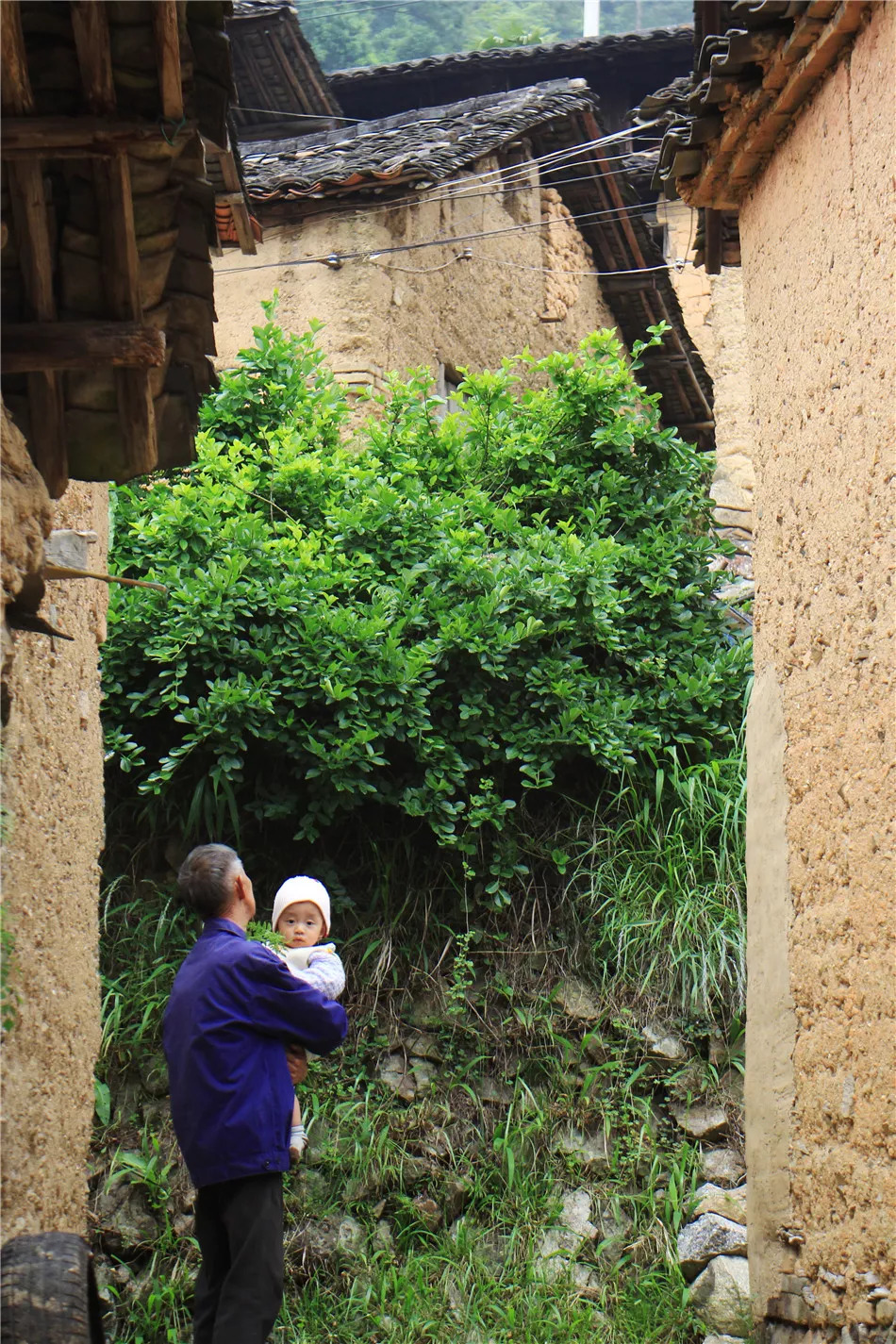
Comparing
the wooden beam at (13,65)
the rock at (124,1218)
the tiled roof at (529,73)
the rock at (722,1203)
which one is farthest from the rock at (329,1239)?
the tiled roof at (529,73)

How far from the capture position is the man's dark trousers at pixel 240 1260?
350cm

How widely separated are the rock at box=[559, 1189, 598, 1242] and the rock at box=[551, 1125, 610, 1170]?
0.45 ft

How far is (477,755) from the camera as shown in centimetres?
681

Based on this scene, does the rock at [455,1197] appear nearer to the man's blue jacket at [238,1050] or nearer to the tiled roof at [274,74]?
the man's blue jacket at [238,1050]

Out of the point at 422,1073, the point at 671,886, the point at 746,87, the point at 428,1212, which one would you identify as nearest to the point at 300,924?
the point at 428,1212

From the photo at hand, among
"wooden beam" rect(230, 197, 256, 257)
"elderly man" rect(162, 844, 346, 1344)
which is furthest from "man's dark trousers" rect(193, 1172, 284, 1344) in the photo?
"wooden beam" rect(230, 197, 256, 257)

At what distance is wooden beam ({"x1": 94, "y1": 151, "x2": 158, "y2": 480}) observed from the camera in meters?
2.86

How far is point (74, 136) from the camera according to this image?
2707 mm

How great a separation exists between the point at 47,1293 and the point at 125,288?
2189mm

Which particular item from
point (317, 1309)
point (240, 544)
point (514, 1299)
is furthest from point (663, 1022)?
point (240, 544)

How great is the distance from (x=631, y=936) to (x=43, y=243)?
14.3 ft

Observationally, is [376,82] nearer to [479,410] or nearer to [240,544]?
[479,410]

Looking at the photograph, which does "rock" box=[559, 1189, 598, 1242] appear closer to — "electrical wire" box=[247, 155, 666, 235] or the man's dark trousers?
the man's dark trousers

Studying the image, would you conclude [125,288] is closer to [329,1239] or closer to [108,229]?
[108,229]
